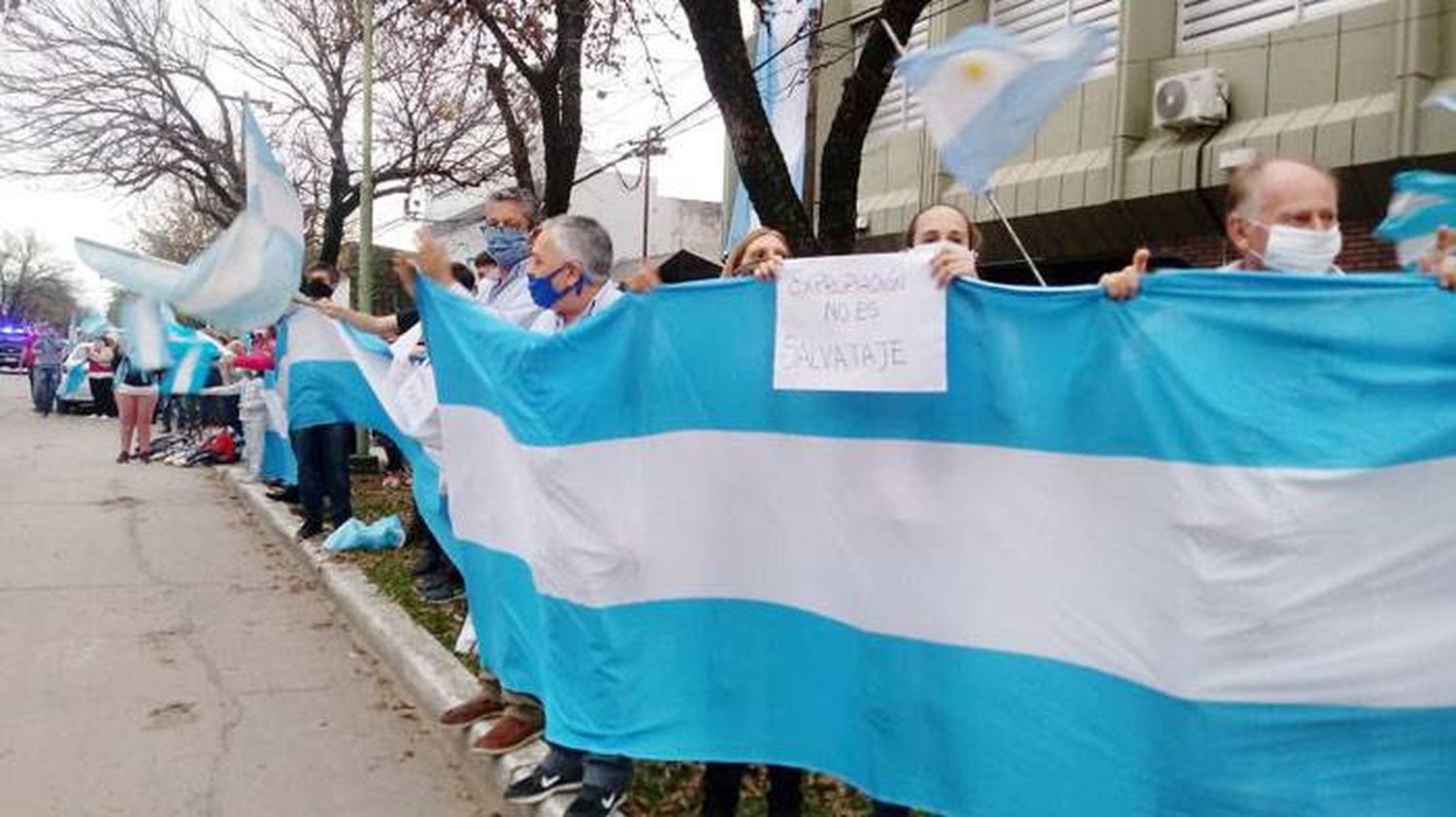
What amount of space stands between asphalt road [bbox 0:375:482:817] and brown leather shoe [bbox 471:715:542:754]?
209 mm

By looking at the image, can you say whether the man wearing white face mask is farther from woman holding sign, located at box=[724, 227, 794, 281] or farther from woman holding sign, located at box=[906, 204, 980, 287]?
woman holding sign, located at box=[724, 227, 794, 281]

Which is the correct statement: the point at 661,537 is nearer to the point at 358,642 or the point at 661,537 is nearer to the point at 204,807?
the point at 204,807

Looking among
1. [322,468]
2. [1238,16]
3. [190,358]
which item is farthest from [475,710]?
[1238,16]

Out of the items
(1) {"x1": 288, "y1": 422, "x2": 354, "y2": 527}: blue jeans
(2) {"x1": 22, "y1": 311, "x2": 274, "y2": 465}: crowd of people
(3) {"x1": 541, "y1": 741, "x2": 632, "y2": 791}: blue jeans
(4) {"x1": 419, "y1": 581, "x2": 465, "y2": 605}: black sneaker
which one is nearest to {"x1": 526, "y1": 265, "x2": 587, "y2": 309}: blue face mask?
(3) {"x1": 541, "y1": 741, "x2": 632, "y2": 791}: blue jeans

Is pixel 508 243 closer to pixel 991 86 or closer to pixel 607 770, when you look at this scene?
pixel 607 770

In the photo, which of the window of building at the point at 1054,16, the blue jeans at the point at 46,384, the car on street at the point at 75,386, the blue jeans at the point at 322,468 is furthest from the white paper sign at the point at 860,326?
the blue jeans at the point at 46,384

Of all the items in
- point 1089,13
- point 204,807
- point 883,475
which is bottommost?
point 204,807

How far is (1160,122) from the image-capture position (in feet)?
35.2

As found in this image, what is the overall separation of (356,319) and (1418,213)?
385cm

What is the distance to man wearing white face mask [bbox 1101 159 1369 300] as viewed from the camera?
2.77 metres

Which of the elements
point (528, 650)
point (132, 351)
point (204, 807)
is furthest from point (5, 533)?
point (528, 650)

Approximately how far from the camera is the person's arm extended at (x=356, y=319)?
4.85 meters

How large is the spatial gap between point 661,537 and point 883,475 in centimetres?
84

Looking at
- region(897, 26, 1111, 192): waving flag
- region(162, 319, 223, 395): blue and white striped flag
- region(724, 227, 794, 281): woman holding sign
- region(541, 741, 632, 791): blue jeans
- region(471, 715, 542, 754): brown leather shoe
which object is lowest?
region(471, 715, 542, 754): brown leather shoe
